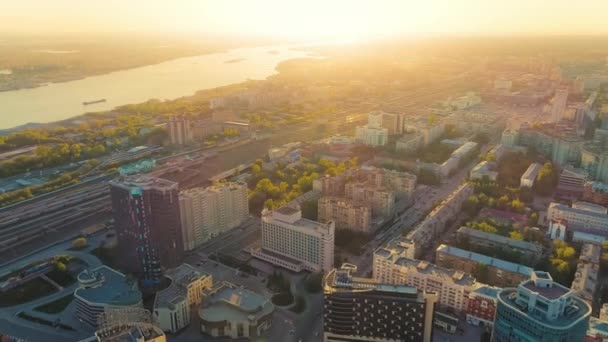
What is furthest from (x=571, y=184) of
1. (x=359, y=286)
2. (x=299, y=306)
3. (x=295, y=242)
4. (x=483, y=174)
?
(x=359, y=286)

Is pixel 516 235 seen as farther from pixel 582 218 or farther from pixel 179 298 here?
pixel 179 298

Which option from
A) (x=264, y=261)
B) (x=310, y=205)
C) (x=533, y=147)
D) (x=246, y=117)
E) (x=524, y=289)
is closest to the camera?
(x=524, y=289)

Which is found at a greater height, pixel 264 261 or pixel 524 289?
pixel 524 289

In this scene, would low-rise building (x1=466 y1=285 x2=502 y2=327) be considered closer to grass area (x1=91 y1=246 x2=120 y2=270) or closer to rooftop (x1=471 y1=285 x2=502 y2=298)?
rooftop (x1=471 y1=285 x2=502 y2=298)

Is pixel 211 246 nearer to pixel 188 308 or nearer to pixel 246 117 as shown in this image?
pixel 188 308

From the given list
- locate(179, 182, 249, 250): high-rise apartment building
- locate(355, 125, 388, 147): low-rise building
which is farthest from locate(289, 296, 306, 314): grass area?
locate(355, 125, 388, 147): low-rise building

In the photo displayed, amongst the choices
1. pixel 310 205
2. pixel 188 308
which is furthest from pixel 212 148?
pixel 188 308

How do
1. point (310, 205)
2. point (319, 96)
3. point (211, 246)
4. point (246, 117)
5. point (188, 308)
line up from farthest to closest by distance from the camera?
1. point (319, 96)
2. point (246, 117)
3. point (310, 205)
4. point (211, 246)
5. point (188, 308)
